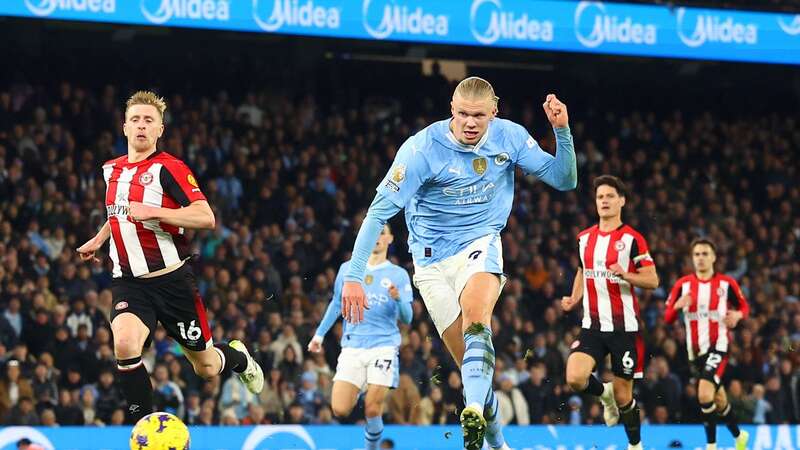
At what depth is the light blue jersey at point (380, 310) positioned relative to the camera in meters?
12.3

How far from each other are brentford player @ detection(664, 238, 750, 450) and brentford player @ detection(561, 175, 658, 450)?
2.12 meters

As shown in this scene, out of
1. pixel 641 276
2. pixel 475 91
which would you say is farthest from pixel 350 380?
pixel 475 91

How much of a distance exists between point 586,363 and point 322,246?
27.0 ft

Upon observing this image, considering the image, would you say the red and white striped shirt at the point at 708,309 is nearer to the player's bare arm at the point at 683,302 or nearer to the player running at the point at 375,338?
the player's bare arm at the point at 683,302

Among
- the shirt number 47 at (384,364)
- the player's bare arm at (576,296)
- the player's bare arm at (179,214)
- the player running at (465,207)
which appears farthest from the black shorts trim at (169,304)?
the player's bare arm at (576,296)

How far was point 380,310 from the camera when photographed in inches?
485

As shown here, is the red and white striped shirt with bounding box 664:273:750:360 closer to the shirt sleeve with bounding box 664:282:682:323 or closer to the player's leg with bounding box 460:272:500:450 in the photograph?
the shirt sleeve with bounding box 664:282:682:323

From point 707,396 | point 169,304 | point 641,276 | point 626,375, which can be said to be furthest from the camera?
point 707,396

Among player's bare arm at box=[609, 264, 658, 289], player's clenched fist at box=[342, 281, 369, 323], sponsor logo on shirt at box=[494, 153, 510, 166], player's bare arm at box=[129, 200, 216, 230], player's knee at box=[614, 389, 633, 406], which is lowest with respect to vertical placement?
player's knee at box=[614, 389, 633, 406]

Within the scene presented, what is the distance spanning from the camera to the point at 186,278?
894cm

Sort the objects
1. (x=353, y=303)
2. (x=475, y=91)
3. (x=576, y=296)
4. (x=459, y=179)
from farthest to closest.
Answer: (x=576, y=296) → (x=459, y=179) → (x=475, y=91) → (x=353, y=303)

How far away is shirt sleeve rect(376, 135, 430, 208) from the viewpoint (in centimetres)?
816

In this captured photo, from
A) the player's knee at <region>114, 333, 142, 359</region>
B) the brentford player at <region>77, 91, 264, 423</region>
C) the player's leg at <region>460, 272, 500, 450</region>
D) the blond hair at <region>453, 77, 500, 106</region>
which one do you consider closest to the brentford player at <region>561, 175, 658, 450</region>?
the player's leg at <region>460, 272, 500, 450</region>

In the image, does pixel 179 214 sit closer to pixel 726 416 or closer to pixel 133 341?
pixel 133 341
